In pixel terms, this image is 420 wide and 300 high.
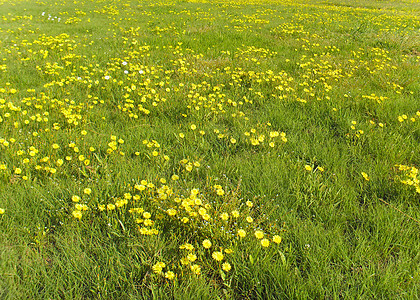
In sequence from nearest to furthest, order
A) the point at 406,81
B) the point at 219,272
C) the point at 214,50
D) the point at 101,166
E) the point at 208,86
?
1. the point at 219,272
2. the point at 101,166
3. the point at 208,86
4. the point at 406,81
5. the point at 214,50

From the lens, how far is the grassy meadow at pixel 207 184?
1.60 meters

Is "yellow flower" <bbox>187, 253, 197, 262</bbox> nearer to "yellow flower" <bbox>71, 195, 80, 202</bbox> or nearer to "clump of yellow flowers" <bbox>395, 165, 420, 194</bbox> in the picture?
"yellow flower" <bbox>71, 195, 80, 202</bbox>

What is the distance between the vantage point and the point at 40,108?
3.25m

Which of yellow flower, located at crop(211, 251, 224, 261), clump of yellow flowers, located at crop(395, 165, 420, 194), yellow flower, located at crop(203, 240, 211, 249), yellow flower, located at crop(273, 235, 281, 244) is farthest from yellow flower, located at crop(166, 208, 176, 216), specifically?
clump of yellow flowers, located at crop(395, 165, 420, 194)

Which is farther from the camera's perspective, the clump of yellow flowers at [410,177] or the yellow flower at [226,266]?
the clump of yellow flowers at [410,177]

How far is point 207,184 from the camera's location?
88.6 inches

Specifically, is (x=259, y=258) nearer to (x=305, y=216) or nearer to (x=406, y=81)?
(x=305, y=216)

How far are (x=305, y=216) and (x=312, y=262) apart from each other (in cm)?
47

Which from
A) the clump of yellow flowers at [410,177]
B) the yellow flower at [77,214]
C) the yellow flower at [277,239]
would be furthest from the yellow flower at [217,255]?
the clump of yellow flowers at [410,177]

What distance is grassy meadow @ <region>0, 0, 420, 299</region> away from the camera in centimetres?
160

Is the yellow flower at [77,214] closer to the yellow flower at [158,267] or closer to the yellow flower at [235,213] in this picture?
the yellow flower at [158,267]

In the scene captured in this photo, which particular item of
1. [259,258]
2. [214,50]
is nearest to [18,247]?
[259,258]

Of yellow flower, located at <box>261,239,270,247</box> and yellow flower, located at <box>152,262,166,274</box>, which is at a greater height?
yellow flower, located at <box>261,239,270,247</box>

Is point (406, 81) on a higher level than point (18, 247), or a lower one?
higher
